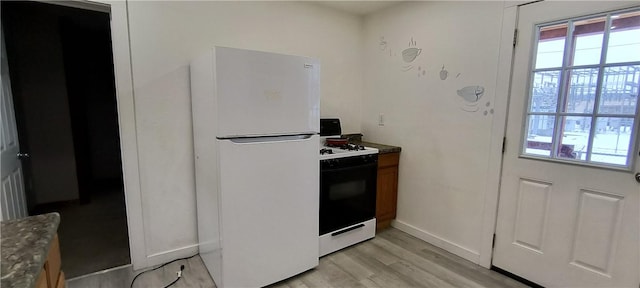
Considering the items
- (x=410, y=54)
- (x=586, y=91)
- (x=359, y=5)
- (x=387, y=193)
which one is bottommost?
(x=387, y=193)

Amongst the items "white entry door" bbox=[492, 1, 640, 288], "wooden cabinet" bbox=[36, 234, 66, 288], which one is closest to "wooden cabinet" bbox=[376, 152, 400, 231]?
"white entry door" bbox=[492, 1, 640, 288]

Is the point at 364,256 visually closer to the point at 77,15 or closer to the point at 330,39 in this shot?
the point at 330,39

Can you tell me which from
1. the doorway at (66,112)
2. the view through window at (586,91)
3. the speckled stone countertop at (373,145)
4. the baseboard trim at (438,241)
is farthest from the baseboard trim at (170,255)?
the view through window at (586,91)

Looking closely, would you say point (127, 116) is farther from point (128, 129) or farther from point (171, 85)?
point (171, 85)

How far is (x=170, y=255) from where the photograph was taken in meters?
2.34

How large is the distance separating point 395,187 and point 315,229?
45.7 inches

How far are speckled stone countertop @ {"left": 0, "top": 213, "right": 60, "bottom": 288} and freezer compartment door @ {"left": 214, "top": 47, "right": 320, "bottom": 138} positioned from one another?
886mm

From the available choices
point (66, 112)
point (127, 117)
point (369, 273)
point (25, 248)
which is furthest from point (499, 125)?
point (66, 112)

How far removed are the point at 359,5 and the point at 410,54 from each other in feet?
2.45

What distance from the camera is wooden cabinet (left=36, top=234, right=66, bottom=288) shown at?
2.94 ft

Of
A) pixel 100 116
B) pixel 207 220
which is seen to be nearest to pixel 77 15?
pixel 100 116

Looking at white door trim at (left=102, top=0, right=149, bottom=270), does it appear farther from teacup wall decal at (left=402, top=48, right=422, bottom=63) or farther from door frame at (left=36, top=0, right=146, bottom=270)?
teacup wall decal at (left=402, top=48, right=422, bottom=63)

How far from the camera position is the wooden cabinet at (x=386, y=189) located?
9.27 feet

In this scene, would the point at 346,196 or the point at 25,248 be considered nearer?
the point at 25,248
